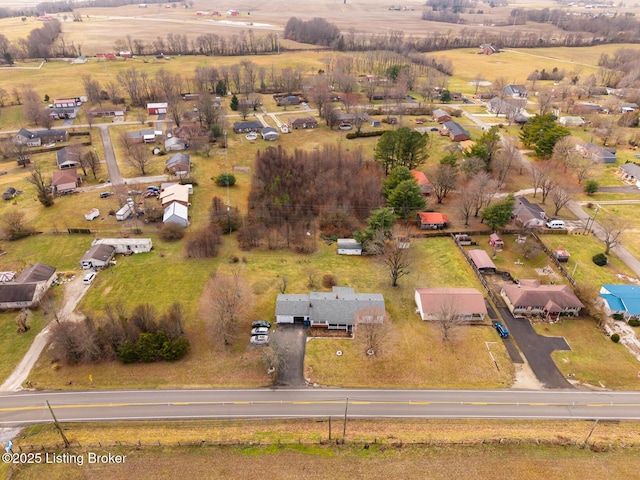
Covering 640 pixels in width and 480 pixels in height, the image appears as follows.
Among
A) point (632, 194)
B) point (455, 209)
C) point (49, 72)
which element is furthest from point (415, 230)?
point (49, 72)

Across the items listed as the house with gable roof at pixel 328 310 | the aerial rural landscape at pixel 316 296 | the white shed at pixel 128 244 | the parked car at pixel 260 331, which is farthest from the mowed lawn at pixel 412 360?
the white shed at pixel 128 244

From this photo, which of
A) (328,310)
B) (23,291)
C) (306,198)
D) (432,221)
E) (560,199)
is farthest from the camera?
(306,198)

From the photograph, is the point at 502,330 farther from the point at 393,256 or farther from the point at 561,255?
the point at 561,255

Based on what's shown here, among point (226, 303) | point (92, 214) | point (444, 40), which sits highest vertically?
point (444, 40)

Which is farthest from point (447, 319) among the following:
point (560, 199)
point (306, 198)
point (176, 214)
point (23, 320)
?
point (23, 320)

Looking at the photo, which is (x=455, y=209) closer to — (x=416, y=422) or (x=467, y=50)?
(x=416, y=422)

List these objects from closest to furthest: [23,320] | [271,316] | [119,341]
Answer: [119,341], [23,320], [271,316]
